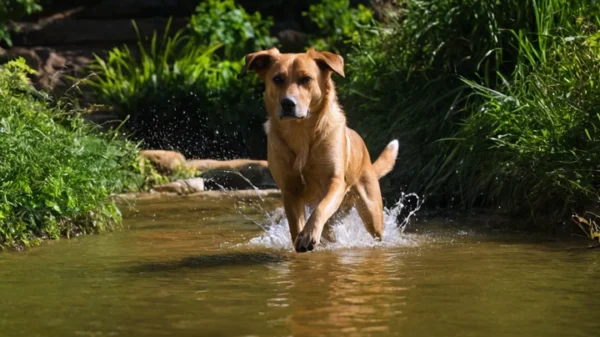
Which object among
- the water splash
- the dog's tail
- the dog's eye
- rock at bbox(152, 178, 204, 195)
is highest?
the dog's eye

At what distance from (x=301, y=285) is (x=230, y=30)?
33.9 ft

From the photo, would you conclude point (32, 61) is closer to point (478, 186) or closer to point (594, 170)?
point (478, 186)

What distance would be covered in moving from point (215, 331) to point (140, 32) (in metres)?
12.9

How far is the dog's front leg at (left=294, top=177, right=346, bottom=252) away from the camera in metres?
6.86

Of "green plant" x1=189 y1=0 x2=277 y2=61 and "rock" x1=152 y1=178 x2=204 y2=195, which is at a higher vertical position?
"green plant" x1=189 y1=0 x2=277 y2=61

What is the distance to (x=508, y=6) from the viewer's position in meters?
10.3

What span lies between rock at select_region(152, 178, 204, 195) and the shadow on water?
4.25 metres

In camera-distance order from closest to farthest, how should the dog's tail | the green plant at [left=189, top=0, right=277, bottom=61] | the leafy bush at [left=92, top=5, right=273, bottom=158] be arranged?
the dog's tail → the leafy bush at [left=92, top=5, right=273, bottom=158] → the green plant at [left=189, top=0, right=277, bottom=61]

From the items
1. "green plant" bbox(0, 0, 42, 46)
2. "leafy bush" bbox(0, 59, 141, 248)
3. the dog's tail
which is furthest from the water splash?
"green plant" bbox(0, 0, 42, 46)

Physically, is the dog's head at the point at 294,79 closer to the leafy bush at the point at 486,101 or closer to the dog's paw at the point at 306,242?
the dog's paw at the point at 306,242

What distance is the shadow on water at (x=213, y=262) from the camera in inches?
258

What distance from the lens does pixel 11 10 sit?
51.4 ft

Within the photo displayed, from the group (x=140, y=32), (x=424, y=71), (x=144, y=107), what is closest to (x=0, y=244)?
(x=424, y=71)

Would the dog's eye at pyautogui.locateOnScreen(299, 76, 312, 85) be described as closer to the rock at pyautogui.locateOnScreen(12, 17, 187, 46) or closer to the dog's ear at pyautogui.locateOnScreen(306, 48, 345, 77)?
the dog's ear at pyautogui.locateOnScreen(306, 48, 345, 77)
